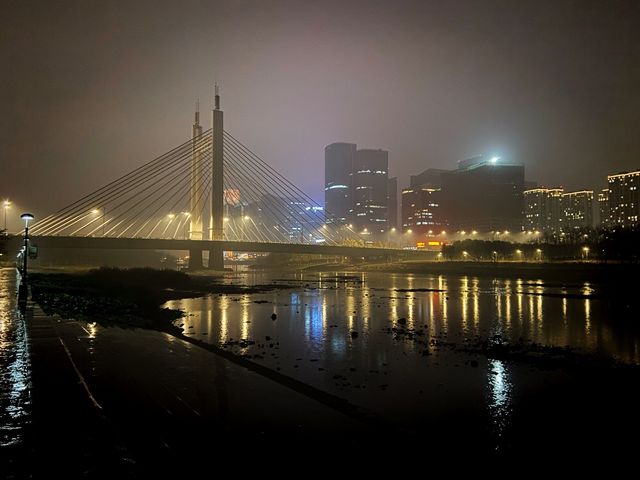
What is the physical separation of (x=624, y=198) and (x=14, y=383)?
211 metres

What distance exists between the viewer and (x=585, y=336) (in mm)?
17984

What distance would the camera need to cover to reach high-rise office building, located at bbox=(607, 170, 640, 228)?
173 metres

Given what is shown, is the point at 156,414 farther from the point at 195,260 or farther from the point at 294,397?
the point at 195,260

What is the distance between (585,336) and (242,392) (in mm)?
14928

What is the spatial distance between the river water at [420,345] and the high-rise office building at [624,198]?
175634 millimetres

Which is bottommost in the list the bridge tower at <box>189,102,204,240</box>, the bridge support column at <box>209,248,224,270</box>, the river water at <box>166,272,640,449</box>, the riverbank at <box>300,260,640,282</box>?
the river water at <box>166,272,640,449</box>

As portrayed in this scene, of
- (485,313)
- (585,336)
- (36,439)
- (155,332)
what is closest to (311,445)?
(36,439)

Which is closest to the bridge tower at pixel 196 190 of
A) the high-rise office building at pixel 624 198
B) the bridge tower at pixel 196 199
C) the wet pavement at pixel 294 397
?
the bridge tower at pixel 196 199

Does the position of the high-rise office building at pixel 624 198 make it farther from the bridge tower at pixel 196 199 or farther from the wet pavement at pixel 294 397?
the wet pavement at pixel 294 397

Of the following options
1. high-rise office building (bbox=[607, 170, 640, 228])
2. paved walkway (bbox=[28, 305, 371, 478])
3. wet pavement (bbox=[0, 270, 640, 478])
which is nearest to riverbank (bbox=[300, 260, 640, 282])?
wet pavement (bbox=[0, 270, 640, 478])

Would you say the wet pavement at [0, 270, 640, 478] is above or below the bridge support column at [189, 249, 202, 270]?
below

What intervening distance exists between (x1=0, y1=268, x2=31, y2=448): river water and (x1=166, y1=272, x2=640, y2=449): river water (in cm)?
544

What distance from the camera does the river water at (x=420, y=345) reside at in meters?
9.33

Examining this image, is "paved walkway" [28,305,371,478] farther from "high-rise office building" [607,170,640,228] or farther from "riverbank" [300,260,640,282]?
"high-rise office building" [607,170,640,228]
